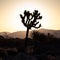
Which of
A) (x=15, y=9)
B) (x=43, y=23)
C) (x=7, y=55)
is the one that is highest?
(x=15, y=9)

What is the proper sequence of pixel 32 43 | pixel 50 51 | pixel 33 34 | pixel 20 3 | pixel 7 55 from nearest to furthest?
pixel 7 55, pixel 50 51, pixel 32 43, pixel 33 34, pixel 20 3

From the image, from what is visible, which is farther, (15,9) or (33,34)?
(15,9)

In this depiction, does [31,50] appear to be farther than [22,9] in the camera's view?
No

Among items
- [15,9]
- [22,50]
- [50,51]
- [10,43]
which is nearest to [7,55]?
[22,50]

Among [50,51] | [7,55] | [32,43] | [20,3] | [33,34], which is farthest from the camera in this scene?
[20,3]

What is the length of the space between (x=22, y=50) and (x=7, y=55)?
0.86ft

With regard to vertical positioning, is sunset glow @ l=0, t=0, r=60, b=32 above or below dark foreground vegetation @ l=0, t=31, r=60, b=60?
above

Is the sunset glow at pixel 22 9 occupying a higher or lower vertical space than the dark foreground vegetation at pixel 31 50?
higher

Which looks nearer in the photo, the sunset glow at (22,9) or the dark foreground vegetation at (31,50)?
the dark foreground vegetation at (31,50)

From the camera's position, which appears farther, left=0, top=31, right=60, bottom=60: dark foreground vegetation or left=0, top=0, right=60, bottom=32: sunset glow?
left=0, top=0, right=60, bottom=32: sunset glow

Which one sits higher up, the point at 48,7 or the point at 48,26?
the point at 48,7

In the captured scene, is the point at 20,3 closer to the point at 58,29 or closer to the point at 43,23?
the point at 43,23

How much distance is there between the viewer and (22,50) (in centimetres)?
203

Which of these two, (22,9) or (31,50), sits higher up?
(22,9)
